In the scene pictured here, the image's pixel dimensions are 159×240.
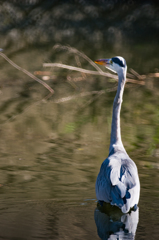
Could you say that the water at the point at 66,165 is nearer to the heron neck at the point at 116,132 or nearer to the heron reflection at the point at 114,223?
the heron reflection at the point at 114,223

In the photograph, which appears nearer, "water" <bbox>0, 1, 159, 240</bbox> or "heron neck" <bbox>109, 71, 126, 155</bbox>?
"water" <bbox>0, 1, 159, 240</bbox>

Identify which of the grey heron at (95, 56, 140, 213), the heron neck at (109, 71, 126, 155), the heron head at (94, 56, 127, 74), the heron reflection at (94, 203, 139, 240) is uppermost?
the heron head at (94, 56, 127, 74)

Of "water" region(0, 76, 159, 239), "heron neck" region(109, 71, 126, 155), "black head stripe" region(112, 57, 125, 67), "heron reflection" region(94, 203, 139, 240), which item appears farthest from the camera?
"black head stripe" region(112, 57, 125, 67)

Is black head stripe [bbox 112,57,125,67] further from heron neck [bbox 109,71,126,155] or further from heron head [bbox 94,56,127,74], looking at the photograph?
heron neck [bbox 109,71,126,155]

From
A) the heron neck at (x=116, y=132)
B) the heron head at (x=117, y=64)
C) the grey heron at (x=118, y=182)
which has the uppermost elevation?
the heron head at (x=117, y=64)

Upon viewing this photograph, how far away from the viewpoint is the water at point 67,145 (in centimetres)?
445

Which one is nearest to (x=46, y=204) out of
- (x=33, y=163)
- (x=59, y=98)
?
(x=33, y=163)

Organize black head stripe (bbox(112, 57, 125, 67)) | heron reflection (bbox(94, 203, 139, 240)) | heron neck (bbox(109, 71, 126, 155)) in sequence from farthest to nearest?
1. black head stripe (bbox(112, 57, 125, 67))
2. heron neck (bbox(109, 71, 126, 155))
3. heron reflection (bbox(94, 203, 139, 240))

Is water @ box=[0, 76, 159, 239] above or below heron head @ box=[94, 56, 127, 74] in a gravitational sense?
below

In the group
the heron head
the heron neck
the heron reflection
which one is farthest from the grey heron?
the heron head

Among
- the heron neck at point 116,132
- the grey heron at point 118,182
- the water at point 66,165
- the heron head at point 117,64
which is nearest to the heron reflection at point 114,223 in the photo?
the water at point 66,165

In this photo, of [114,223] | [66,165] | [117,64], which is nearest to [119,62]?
[117,64]

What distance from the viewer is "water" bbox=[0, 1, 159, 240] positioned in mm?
4445

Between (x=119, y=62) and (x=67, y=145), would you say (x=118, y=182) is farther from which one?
(x=67, y=145)
